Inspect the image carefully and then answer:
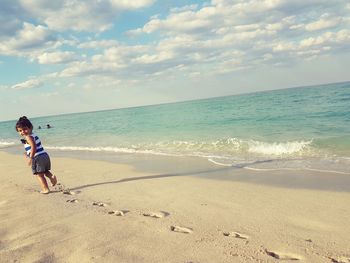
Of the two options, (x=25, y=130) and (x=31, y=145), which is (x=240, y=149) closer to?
(x=31, y=145)

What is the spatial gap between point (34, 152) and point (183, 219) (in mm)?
4311

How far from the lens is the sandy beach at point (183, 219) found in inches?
156

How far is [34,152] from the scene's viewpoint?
7.90 m

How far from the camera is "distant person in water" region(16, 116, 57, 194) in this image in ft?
25.4

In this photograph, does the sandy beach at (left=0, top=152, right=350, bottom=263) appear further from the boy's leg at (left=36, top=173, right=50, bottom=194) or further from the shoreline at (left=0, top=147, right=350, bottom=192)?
the boy's leg at (left=36, top=173, right=50, bottom=194)

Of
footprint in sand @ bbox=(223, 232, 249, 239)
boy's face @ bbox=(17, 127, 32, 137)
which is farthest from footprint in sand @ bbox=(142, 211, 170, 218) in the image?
boy's face @ bbox=(17, 127, 32, 137)

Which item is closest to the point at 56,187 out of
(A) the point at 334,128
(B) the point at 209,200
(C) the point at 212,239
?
(B) the point at 209,200

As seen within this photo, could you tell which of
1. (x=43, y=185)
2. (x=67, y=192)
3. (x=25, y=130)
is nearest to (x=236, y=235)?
(x=67, y=192)

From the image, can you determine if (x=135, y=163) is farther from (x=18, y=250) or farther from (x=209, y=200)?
(x=18, y=250)

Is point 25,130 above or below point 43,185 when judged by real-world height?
above

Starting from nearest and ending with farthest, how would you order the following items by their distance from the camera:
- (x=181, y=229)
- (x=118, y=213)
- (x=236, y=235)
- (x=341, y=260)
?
1. (x=341, y=260)
2. (x=236, y=235)
3. (x=181, y=229)
4. (x=118, y=213)

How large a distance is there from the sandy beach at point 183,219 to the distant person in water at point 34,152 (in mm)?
414

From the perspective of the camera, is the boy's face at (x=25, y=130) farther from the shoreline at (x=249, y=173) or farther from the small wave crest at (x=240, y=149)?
the small wave crest at (x=240, y=149)

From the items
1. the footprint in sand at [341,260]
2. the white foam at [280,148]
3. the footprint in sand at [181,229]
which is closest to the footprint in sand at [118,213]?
the footprint in sand at [181,229]
